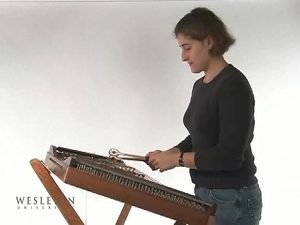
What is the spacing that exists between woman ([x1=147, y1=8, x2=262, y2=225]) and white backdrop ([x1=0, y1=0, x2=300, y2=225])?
75cm

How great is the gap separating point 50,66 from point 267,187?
1.10m

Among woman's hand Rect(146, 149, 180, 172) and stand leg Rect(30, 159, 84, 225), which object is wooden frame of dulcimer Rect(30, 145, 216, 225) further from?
woman's hand Rect(146, 149, 180, 172)

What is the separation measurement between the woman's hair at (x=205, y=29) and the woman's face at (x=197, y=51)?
0.5 inches

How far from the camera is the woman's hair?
1.30 meters

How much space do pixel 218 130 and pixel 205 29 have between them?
280 mm

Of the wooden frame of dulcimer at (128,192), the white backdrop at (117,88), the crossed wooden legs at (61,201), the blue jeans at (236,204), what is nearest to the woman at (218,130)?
the blue jeans at (236,204)

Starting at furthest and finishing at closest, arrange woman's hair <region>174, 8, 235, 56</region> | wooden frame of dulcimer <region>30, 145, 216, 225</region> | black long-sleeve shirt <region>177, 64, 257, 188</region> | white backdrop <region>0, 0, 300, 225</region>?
white backdrop <region>0, 0, 300, 225</region>
woman's hair <region>174, 8, 235, 56</region>
black long-sleeve shirt <region>177, 64, 257, 188</region>
wooden frame of dulcimer <region>30, 145, 216, 225</region>

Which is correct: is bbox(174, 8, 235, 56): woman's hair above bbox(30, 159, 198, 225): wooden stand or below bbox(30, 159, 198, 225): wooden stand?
above

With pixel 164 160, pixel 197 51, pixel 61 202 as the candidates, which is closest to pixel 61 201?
pixel 61 202

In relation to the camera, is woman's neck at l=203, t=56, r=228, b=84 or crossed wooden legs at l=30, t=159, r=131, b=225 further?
woman's neck at l=203, t=56, r=228, b=84

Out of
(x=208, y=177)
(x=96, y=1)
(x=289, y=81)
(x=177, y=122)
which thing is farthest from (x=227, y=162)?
(x=96, y=1)

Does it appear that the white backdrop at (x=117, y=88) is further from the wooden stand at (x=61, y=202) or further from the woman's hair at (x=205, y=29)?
the wooden stand at (x=61, y=202)

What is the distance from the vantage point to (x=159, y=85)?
83.0 inches

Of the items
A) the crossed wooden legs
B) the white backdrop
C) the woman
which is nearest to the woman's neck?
the woman
